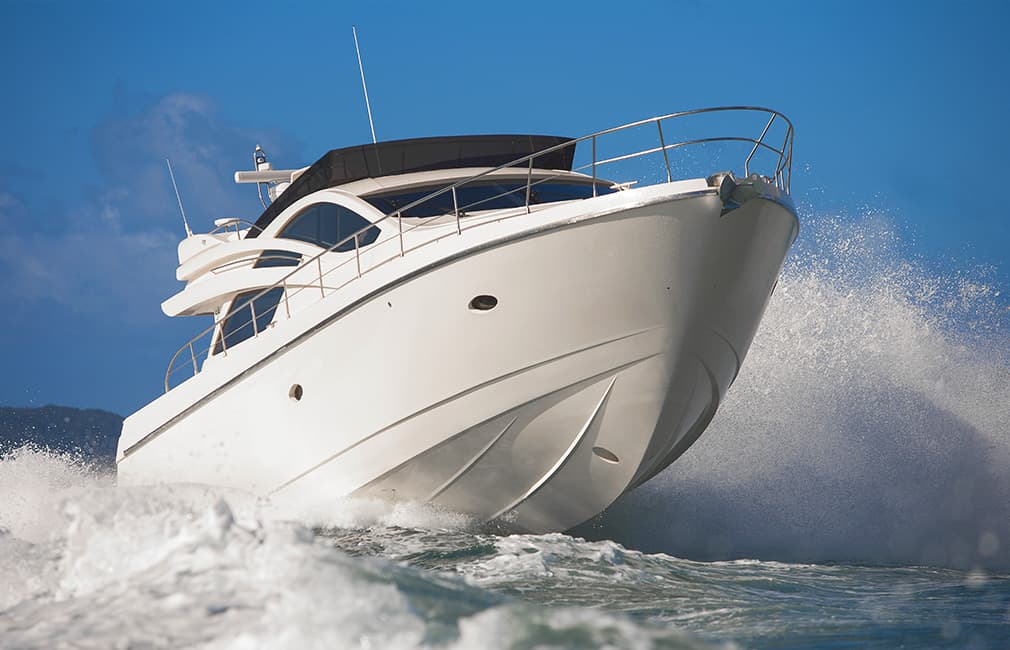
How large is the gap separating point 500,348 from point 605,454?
1.23 m

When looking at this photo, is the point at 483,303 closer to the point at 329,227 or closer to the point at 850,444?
the point at 329,227

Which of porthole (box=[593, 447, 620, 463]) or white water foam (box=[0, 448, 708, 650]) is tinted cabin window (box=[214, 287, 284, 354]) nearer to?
porthole (box=[593, 447, 620, 463])

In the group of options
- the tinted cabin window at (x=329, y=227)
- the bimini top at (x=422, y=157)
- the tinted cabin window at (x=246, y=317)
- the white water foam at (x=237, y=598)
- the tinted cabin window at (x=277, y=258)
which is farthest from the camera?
the bimini top at (x=422, y=157)

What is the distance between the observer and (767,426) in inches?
365

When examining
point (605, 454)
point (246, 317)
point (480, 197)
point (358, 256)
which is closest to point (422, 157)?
point (480, 197)

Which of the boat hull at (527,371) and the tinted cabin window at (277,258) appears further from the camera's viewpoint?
the tinted cabin window at (277,258)

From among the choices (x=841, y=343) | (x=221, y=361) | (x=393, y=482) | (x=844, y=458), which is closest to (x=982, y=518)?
(x=844, y=458)

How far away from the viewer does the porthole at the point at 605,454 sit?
20.6ft

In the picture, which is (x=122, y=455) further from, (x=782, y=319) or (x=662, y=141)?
(x=782, y=319)

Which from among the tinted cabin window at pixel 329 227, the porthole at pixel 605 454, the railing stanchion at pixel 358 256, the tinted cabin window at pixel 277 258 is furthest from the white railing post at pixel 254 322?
the porthole at pixel 605 454

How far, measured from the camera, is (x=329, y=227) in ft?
24.2

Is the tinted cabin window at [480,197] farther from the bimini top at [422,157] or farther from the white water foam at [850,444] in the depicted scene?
the white water foam at [850,444]

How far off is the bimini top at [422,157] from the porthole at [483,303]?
2.54 m

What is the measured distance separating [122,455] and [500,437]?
4.00 m
